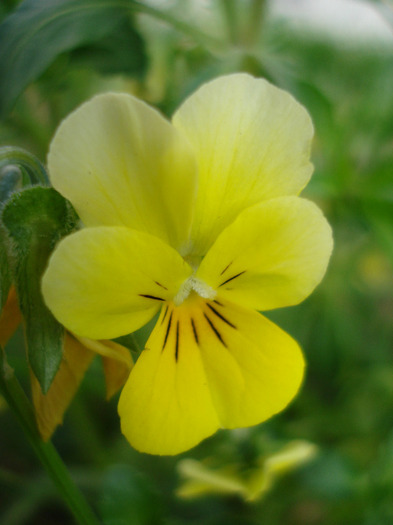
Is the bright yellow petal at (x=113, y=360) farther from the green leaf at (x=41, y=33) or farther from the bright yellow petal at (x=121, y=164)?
the green leaf at (x=41, y=33)

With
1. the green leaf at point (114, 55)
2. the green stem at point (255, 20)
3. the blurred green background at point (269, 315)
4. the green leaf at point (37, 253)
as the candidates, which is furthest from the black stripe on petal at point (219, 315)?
the green stem at point (255, 20)

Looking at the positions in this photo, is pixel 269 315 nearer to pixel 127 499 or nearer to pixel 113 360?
pixel 127 499

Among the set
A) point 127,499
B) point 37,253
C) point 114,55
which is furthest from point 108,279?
point 114,55

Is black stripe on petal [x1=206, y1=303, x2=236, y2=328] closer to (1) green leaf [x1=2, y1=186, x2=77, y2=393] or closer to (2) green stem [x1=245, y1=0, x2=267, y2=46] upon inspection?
(1) green leaf [x1=2, y1=186, x2=77, y2=393]

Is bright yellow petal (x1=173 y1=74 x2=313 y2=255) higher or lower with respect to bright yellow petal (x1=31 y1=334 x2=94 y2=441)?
higher

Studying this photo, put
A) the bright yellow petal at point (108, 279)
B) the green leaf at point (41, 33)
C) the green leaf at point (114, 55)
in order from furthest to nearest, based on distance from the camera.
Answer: the green leaf at point (114, 55)
the green leaf at point (41, 33)
the bright yellow petal at point (108, 279)

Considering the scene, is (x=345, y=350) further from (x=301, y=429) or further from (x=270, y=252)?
(x=270, y=252)

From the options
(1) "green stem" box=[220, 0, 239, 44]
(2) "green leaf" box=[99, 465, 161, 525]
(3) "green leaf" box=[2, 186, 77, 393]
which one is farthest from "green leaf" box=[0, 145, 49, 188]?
(1) "green stem" box=[220, 0, 239, 44]
